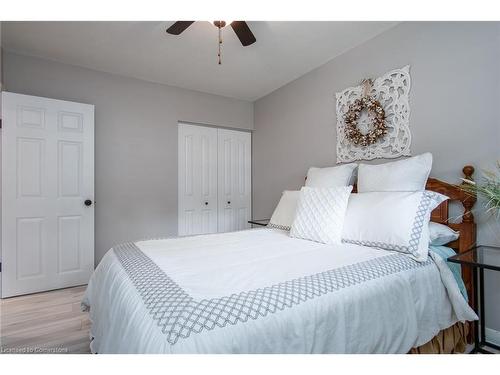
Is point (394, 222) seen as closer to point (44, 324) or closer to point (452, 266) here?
point (452, 266)

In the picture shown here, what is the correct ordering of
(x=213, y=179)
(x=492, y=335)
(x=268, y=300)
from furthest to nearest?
(x=213, y=179) < (x=492, y=335) < (x=268, y=300)

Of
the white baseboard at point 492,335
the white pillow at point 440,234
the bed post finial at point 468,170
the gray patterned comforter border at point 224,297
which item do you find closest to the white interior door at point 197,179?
the gray patterned comforter border at point 224,297

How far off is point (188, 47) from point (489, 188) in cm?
262

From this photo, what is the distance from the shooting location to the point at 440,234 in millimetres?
1668

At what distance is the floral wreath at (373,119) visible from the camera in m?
2.28

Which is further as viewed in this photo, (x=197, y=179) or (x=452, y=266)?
(x=197, y=179)

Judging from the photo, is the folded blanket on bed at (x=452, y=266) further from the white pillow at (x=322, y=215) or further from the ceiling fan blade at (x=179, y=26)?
the ceiling fan blade at (x=179, y=26)

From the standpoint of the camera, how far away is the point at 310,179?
2588mm

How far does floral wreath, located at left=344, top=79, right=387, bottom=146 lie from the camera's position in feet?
7.48

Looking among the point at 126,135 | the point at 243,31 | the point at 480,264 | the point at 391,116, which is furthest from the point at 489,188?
the point at 126,135

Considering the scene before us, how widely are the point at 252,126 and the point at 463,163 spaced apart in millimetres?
2840

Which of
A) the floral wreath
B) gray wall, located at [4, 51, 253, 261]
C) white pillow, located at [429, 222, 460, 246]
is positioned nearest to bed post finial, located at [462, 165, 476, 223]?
white pillow, located at [429, 222, 460, 246]

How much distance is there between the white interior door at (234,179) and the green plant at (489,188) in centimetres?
279

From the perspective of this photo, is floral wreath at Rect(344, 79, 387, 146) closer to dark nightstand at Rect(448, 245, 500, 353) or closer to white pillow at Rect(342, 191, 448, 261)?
white pillow at Rect(342, 191, 448, 261)
